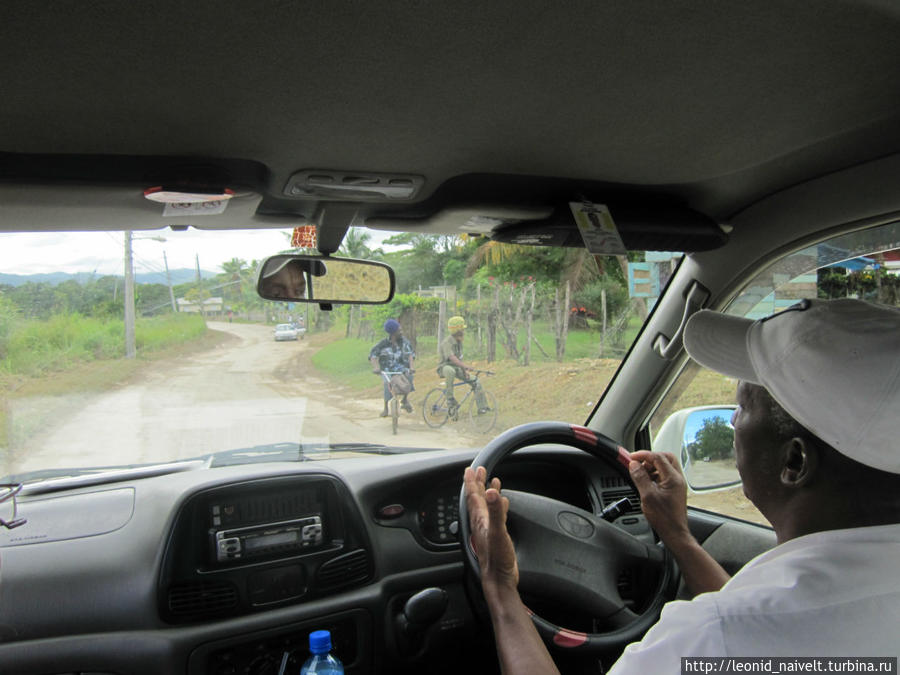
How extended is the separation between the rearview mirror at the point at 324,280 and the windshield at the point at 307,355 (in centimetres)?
16

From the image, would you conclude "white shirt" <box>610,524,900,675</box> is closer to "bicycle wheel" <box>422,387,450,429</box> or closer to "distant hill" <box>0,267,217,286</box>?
"bicycle wheel" <box>422,387,450,429</box>

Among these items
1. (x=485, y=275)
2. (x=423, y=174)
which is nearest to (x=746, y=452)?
(x=423, y=174)

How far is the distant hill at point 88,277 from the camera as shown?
9.69ft

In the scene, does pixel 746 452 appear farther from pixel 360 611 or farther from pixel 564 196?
pixel 360 611

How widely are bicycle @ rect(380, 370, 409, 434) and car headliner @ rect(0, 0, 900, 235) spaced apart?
5.33 feet

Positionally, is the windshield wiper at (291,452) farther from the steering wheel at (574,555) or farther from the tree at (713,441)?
the tree at (713,441)

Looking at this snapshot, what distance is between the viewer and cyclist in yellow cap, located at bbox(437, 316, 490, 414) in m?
4.37

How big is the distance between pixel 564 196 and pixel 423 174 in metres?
0.71

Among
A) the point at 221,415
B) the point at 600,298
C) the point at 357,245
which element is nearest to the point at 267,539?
the point at 221,415

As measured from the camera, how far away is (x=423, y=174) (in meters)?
2.44

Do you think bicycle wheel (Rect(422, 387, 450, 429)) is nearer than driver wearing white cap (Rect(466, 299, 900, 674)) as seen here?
No

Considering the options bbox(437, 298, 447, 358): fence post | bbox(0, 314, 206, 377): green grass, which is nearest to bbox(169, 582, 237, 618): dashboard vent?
bbox(0, 314, 206, 377): green grass

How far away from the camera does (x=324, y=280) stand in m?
2.90

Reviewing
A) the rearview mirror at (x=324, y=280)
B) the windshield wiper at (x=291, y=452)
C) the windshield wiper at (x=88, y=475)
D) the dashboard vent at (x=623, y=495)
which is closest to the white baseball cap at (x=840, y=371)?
the dashboard vent at (x=623, y=495)
